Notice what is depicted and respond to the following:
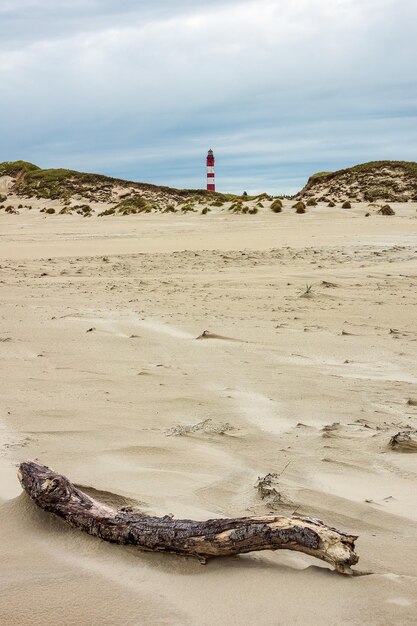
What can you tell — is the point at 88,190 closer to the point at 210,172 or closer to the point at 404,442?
the point at 210,172

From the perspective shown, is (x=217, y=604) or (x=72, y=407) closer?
(x=217, y=604)

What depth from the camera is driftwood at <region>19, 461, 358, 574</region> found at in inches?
84.5

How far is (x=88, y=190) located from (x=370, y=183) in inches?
526

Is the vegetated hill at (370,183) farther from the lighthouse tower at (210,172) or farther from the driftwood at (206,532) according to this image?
the driftwood at (206,532)

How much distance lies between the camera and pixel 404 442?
3.49m

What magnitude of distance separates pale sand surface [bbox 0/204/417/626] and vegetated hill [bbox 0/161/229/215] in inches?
901

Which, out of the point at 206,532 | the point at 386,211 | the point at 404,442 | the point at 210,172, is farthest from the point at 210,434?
the point at 210,172

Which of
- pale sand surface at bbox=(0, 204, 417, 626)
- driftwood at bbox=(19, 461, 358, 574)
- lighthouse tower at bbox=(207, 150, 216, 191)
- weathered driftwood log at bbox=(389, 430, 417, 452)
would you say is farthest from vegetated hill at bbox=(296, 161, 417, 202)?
driftwood at bbox=(19, 461, 358, 574)

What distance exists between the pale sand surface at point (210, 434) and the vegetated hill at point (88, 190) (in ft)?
75.1

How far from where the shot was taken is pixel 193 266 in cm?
1110

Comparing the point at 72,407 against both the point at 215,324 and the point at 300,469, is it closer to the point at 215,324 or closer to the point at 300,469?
the point at 300,469

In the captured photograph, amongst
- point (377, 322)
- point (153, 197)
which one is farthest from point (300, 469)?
point (153, 197)

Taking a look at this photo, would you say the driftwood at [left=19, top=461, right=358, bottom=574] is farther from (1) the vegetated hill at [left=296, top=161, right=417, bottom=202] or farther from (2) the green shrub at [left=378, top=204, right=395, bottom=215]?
(1) the vegetated hill at [left=296, top=161, right=417, bottom=202]

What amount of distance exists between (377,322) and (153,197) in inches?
1106
